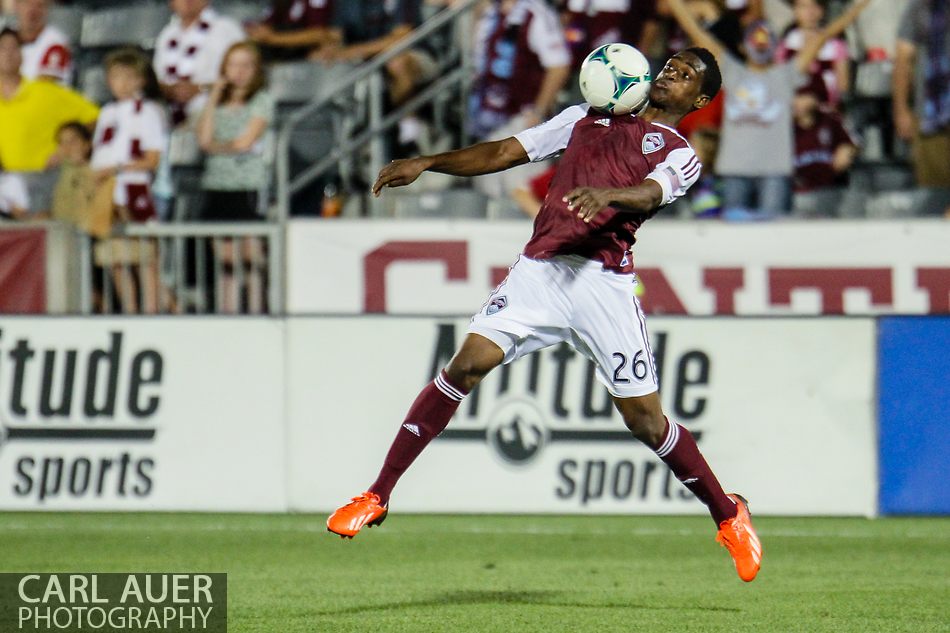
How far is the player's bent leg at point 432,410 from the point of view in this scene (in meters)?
7.08

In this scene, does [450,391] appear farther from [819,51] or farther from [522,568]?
[819,51]

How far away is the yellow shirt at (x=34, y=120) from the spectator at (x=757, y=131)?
4897 mm

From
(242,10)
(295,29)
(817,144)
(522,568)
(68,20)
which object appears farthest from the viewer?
(68,20)

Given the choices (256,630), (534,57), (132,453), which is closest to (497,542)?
(132,453)

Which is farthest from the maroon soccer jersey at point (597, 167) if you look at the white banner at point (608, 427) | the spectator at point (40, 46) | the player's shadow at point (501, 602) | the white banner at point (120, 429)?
the spectator at point (40, 46)

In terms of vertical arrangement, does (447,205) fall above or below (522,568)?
above

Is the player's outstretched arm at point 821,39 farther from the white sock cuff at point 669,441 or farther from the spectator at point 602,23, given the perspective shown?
the white sock cuff at point 669,441

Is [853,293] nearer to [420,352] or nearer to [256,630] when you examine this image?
[420,352]

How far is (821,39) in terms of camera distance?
1238 cm

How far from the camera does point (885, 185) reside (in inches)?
504

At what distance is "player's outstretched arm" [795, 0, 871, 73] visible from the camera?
488 inches

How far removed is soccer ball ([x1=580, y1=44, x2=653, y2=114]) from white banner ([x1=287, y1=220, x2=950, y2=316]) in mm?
4422

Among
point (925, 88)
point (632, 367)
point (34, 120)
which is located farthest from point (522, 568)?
point (34, 120)

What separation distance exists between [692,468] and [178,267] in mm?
5758
